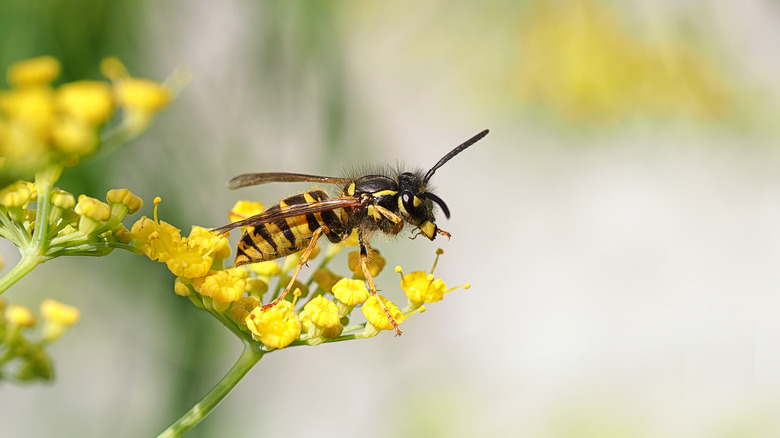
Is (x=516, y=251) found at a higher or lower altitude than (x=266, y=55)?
lower

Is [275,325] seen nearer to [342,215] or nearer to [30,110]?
[342,215]

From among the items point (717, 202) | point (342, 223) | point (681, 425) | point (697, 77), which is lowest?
point (681, 425)

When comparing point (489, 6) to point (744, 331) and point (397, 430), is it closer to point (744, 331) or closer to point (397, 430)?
point (397, 430)

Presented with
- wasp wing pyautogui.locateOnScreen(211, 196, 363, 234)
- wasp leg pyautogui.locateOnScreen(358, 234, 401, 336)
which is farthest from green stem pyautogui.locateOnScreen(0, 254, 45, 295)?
wasp leg pyautogui.locateOnScreen(358, 234, 401, 336)

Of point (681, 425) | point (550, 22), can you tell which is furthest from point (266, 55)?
point (681, 425)

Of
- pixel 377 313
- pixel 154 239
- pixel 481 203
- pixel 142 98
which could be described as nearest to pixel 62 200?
pixel 154 239

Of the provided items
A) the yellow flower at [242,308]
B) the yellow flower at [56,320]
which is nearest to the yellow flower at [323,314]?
the yellow flower at [242,308]

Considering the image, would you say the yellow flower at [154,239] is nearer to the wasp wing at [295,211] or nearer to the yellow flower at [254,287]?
the wasp wing at [295,211]
